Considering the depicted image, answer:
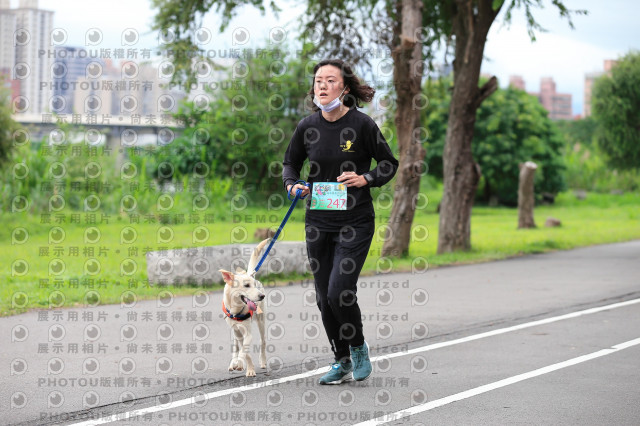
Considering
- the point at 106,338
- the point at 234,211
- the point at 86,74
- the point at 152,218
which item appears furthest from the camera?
the point at 234,211

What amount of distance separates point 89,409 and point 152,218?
19.7 meters

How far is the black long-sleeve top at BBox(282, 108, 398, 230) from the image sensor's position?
6348 millimetres

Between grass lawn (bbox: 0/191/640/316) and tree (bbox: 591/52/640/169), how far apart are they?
28.3 ft

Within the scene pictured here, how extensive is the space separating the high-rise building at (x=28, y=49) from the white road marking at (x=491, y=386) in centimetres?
1024

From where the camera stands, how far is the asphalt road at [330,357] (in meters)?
5.78

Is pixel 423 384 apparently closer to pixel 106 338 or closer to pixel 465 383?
pixel 465 383

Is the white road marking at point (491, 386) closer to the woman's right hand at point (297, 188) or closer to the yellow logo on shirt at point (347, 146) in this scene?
the woman's right hand at point (297, 188)

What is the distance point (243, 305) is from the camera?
6.57m

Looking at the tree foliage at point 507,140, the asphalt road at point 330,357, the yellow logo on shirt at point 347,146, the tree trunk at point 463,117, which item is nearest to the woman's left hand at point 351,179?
the yellow logo on shirt at point 347,146

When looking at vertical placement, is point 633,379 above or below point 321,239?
below

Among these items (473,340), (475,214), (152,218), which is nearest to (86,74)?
(152,218)

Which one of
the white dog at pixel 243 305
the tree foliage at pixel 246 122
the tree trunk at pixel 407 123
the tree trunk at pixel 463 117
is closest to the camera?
the white dog at pixel 243 305

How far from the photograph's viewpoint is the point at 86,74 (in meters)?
17.8

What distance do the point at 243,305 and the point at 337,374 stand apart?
0.90 m
